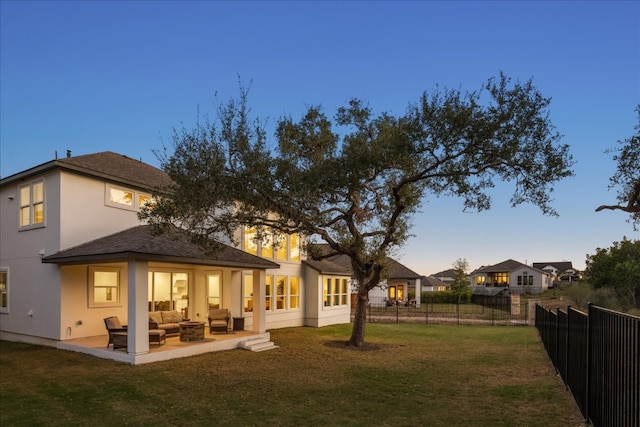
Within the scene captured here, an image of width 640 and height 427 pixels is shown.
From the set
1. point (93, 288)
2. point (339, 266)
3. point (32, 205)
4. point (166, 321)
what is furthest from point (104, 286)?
point (339, 266)

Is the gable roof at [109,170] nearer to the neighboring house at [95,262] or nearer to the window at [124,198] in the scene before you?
the neighboring house at [95,262]

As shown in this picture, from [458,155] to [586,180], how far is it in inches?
470

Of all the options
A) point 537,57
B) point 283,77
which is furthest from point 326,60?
point 537,57

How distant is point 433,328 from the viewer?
24.1 meters

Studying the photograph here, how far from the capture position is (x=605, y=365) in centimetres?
559

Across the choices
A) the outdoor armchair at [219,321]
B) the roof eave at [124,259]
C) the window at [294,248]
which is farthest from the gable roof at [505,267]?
the roof eave at [124,259]

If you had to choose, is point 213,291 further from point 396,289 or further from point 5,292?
point 396,289

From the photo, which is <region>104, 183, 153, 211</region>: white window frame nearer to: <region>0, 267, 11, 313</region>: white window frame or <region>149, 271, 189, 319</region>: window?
<region>149, 271, 189, 319</region>: window

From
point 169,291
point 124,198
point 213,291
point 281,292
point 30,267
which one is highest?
point 124,198

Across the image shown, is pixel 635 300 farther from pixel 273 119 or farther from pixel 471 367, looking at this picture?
pixel 273 119

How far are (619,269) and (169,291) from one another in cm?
3949

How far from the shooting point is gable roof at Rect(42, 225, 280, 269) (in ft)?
41.3

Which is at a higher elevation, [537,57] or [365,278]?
[537,57]

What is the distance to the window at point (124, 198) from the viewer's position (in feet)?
53.5
